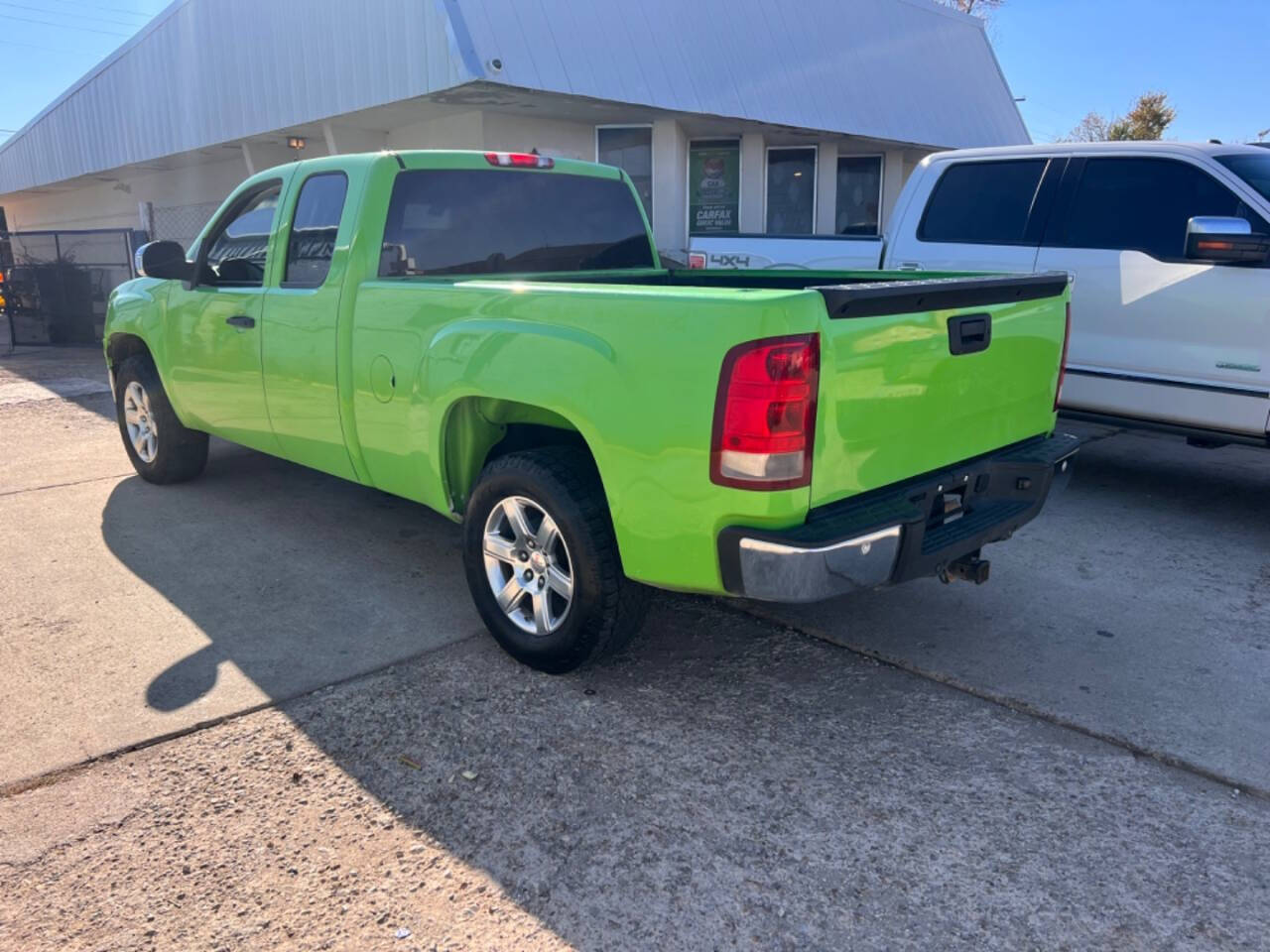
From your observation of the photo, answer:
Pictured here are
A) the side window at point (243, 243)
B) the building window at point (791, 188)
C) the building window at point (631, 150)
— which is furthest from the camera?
the building window at point (791, 188)

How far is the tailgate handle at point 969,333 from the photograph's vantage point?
3.32m

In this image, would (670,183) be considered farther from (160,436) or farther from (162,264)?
(162,264)

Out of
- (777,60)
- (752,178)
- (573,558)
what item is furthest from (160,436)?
(752,178)

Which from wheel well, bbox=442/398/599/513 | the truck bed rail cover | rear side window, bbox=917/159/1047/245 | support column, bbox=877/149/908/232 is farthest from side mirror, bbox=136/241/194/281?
support column, bbox=877/149/908/232

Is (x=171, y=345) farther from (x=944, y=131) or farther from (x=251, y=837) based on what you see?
(x=944, y=131)

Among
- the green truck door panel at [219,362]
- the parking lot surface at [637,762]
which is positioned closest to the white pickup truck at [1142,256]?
the parking lot surface at [637,762]

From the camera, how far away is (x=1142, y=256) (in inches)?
221

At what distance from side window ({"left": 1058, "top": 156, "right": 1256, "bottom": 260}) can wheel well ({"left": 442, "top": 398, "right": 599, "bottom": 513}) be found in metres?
3.90

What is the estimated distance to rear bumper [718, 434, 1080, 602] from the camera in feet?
9.38

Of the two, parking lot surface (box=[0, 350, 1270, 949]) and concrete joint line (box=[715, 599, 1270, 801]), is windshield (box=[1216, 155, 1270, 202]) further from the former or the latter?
concrete joint line (box=[715, 599, 1270, 801])

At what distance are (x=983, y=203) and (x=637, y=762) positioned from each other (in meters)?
4.90

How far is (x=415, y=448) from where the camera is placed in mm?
3982

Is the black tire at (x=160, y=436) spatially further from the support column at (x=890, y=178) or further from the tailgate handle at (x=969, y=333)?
the support column at (x=890, y=178)

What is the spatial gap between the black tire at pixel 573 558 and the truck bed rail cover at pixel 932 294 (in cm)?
106
